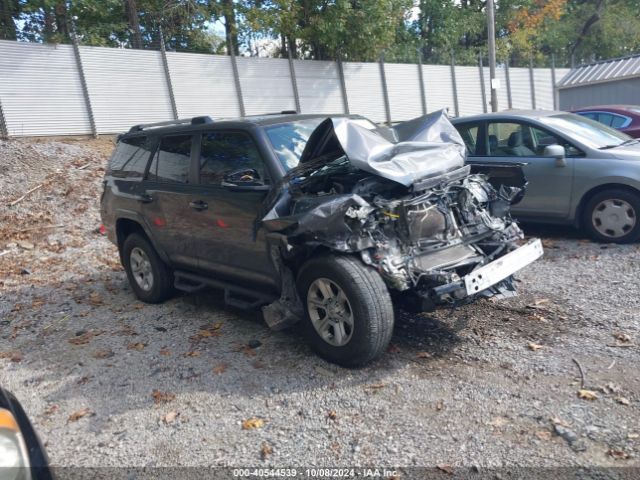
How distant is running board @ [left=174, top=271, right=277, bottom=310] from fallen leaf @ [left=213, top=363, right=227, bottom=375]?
0.53 m

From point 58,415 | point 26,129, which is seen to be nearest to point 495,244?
point 58,415

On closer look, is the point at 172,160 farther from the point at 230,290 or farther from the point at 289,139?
the point at 230,290

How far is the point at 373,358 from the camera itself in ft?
12.9

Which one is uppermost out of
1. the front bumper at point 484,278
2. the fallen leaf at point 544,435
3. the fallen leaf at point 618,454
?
the front bumper at point 484,278

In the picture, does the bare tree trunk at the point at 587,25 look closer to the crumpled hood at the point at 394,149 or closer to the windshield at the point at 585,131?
the windshield at the point at 585,131

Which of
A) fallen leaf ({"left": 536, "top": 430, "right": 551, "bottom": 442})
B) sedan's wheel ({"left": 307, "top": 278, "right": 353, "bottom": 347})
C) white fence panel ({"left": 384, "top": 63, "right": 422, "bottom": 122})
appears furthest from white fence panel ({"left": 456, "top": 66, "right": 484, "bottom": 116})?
fallen leaf ({"left": 536, "top": 430, "right": 551, "bottom": 442})

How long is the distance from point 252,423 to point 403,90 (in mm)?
19811

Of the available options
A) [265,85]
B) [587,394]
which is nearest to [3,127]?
[265,85]

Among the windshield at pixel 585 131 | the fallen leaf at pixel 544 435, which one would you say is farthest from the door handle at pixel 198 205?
the windshield at pixel 585 131

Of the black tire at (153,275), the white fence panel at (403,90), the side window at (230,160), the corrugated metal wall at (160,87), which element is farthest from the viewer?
the white fence panel at (403,90)

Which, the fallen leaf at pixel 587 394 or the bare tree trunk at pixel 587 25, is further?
the bare tree trunk at pixel 587 25

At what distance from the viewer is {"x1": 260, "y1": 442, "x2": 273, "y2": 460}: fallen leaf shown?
3.20 m

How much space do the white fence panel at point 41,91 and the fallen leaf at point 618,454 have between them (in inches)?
491

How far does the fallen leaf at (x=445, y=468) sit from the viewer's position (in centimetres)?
290
